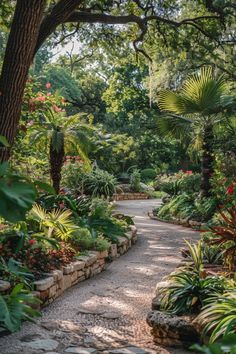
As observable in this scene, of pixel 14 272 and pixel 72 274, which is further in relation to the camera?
pixel 72 274

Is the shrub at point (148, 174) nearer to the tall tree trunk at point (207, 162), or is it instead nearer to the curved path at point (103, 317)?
the tall tree trunk at point (207, 162)

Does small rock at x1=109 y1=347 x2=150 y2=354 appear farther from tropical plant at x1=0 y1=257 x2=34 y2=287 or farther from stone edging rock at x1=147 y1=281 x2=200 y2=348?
tropical plant at x1=0 y1=257 x2=34 y2=287

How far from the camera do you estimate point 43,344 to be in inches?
143

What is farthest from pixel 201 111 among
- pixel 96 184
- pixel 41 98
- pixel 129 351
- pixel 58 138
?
pixel 129 351

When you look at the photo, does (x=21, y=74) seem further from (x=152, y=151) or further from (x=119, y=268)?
(x=152, y=151)

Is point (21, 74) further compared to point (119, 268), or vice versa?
point (119, 268)

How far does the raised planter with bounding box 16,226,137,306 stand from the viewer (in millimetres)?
4643

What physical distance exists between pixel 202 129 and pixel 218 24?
2.84m

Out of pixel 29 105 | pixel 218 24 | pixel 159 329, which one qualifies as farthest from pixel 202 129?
pixel 159 329

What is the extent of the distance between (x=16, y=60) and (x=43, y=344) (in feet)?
10.0

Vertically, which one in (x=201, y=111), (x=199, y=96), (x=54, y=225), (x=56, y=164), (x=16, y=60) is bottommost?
(x=54, y=225)

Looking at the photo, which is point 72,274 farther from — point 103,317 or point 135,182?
point 135,182

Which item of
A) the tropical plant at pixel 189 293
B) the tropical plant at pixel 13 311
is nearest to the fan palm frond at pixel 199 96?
the tropical plant at pixel 189 293

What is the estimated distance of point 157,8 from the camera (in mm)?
9359
